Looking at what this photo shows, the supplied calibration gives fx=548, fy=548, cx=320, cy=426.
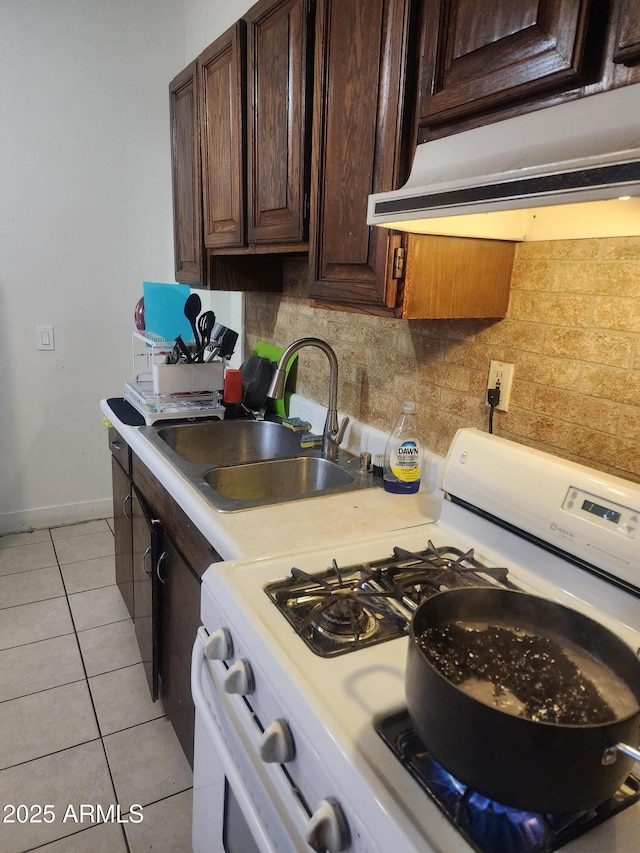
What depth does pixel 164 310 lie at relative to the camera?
2.40 m

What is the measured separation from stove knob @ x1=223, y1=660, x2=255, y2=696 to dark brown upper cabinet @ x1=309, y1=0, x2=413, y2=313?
0.74 meters

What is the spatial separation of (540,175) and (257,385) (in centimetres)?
156

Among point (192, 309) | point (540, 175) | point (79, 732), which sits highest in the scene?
point (540, 175)

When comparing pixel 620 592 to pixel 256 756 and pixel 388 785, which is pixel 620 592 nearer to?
pixel 388 785

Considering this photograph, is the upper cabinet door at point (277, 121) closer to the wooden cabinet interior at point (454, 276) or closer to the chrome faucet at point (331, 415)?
the chrome faucet at point (331, 415)

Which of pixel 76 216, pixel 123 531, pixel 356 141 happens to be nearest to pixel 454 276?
pixel 356 141

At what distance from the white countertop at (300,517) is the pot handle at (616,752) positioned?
25.9 inches

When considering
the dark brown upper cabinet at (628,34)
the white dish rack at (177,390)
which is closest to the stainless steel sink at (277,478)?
the white dish rack at (177,390)

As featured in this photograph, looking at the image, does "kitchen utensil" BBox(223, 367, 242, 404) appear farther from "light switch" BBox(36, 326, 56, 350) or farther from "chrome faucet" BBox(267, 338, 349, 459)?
"light switch" BBox(36, 326, 56, 350)

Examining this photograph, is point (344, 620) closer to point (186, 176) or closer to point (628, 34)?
point (628, 34)

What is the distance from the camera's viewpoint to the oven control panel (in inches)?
32.6

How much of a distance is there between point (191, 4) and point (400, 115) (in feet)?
7.61

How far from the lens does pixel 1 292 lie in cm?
267

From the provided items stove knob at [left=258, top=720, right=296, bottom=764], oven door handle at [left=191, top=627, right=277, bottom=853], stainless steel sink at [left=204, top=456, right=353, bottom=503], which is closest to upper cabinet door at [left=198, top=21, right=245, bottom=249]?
stainless steel sink at [left=204, top=456, right=353, bottom=503]
